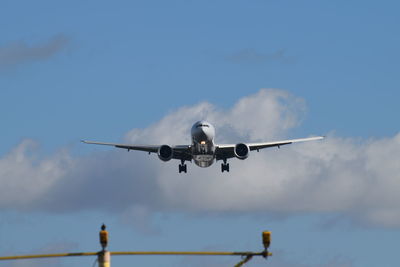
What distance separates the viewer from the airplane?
320 ft

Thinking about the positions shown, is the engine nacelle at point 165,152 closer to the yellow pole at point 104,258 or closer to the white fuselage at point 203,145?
the white fuselage at point 203,145

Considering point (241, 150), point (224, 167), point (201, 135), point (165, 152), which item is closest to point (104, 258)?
point (201, 135)

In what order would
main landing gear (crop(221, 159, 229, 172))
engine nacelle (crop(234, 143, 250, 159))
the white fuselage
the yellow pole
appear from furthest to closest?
1. main landing gear (crop(221, 159, 229, 172))
2. engine nacelle (crop(234, 143, 250, 159))
3. the white fuselage
4. the yellow pole

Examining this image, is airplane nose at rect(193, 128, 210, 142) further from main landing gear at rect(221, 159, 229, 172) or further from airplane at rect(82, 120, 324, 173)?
main landing gear at rect(221, 159, 229, 172)

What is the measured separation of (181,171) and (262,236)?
73.3 metres

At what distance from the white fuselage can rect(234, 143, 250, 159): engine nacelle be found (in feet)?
11.7

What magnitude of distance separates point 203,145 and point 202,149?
468 millimetres

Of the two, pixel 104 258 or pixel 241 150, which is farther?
pixel 241 150

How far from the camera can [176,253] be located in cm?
3450

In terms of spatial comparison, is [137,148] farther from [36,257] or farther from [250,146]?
[36,257]

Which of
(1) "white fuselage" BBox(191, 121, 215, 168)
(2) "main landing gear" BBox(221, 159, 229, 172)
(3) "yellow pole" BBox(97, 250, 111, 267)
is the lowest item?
(3) "yellow pole" BBox(97, 250, 111, 267)

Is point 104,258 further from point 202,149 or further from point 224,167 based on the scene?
point 224,167

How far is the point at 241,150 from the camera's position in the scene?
10144 cm

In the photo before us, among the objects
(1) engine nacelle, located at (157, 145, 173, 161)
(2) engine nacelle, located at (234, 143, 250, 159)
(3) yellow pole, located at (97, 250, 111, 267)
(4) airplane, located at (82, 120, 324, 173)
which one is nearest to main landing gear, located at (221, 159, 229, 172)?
(4) airplane, located at (82, 120, 324, 173)
